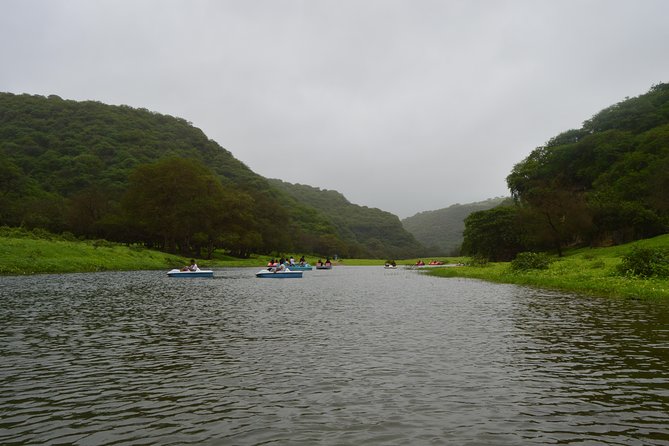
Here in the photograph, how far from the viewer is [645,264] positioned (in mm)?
36656

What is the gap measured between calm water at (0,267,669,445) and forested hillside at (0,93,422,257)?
87202mm

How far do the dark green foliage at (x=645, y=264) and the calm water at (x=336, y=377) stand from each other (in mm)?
13565

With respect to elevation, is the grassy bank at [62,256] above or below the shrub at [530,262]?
above

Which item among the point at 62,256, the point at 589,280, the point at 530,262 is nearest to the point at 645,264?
the point at 589,280

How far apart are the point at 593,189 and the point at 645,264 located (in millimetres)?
70888

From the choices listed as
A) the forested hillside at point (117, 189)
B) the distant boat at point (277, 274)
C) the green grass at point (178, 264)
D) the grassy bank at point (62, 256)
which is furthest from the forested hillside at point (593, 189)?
the grassy bank at point (62, 256)

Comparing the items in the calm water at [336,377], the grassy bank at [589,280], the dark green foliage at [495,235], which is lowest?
the calm water at [336,377]

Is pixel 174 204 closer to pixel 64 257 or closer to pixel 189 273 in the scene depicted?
Result: pixel 64 257

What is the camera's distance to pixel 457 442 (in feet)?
27.4

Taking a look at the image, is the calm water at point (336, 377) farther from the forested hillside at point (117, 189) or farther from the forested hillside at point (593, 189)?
the forested hillside at point (117, 189)

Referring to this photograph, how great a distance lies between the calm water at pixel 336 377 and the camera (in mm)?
8922

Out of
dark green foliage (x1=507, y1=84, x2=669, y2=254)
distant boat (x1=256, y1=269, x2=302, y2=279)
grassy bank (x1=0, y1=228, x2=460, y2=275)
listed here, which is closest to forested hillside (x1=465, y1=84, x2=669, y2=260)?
dark green foliage (x1=507, y1=84, x2=669, y2=254)

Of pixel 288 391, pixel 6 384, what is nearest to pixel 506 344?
pixel 288 391

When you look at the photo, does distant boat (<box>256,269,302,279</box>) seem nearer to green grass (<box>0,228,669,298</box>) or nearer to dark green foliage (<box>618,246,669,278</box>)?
green grass (<box>0,228,669,298</box>)
